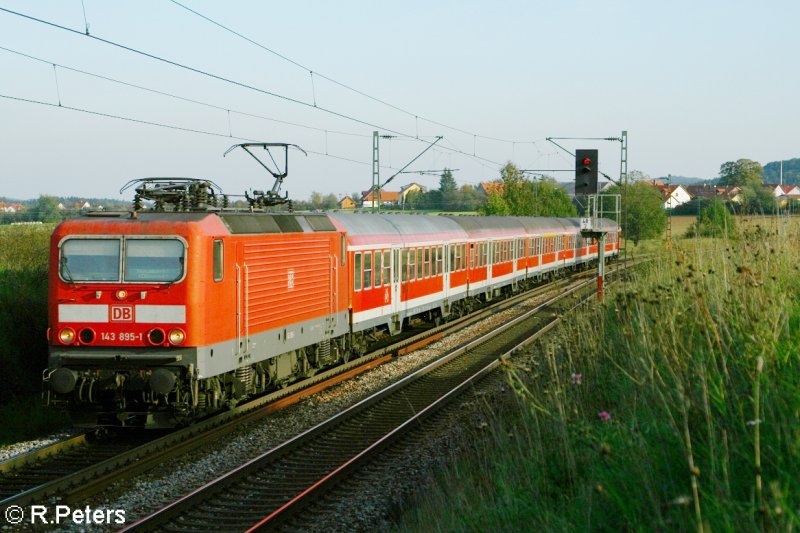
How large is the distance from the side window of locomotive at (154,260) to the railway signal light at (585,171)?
15822 mm

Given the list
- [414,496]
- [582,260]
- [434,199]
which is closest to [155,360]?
[414,496]

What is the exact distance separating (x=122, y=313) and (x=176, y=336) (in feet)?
2.55

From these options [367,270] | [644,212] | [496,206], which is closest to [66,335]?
[367,270]

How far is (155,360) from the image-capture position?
1215cm

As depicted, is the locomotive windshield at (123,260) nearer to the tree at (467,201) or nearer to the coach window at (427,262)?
the coach window at (427,262)

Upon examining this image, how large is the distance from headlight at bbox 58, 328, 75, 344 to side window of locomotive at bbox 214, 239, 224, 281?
1.97 m

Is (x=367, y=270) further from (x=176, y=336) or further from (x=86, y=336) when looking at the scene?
(x=86, y=336)

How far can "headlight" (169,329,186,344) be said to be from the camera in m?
12.2

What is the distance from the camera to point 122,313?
40.2 ft

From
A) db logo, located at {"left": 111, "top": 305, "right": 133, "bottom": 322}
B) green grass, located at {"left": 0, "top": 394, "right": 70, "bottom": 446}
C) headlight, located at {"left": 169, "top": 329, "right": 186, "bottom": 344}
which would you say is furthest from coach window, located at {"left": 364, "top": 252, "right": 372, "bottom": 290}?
db logo, located at {"left": 111, "top": 305, "right": 133, "bottom": 322}

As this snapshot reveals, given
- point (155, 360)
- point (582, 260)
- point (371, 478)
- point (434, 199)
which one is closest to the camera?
point (371, 478)

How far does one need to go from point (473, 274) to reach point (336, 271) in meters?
13.7

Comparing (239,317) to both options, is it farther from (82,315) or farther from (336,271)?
(336,271)

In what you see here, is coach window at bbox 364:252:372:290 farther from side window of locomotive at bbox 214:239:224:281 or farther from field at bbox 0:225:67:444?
side window of locomotive at bbox 214:239:224:281
